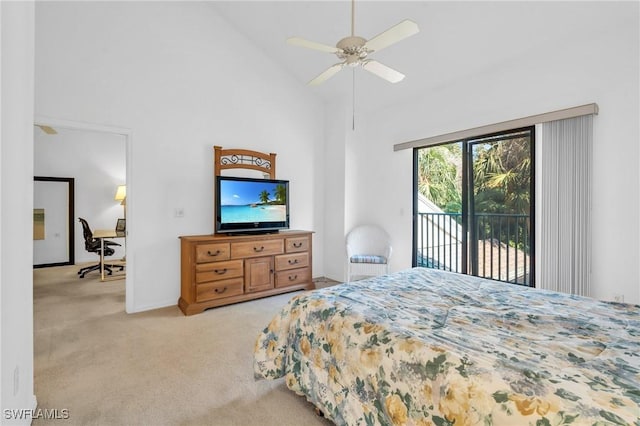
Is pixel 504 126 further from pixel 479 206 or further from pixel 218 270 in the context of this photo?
pixel 218 270

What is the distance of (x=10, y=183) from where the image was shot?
1.42 meters

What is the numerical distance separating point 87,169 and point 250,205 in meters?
4.71

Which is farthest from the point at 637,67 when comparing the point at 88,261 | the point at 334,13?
the point at 88,261

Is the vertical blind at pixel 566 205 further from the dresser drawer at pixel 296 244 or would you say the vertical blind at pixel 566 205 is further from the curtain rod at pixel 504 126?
the dresser drawer at pixel 296 244

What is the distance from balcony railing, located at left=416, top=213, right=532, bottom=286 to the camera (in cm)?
351

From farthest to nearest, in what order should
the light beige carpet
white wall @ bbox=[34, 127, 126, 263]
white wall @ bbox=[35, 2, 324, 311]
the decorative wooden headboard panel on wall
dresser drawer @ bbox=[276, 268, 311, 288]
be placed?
white wall @ bbox=[34, 127, 126, 263]
dresser drawer @ bbox=[276, 268, 311, 288]
the decorative wooden headboard panel on wall
white wall @ bbox=[35, 2, 324, 311]
the light beige carpet

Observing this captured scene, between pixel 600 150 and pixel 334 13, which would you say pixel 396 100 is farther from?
pixel 600 150

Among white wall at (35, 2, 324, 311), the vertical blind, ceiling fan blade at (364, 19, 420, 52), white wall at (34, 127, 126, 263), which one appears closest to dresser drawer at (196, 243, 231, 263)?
white wall at (35, 2, 324, 311)

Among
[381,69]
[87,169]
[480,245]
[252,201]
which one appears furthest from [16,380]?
[87,169]

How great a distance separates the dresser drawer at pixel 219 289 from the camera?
3410 mm

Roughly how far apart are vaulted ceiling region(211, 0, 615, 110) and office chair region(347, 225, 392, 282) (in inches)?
A: 77.2

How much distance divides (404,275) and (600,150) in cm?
220

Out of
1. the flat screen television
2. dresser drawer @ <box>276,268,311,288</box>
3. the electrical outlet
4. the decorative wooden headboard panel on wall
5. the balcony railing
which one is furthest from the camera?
dresser drawer @ <box>276,268,311,288</box>

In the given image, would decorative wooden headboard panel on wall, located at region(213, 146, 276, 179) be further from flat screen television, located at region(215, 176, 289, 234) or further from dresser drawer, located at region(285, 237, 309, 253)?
dresser drawer, located at region(285, 237, 309, 253)
